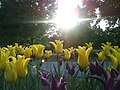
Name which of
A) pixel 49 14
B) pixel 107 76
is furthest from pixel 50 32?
pixel 107 76

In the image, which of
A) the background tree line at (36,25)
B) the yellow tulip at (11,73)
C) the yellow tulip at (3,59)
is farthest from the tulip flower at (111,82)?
the background tree line at (36,25)

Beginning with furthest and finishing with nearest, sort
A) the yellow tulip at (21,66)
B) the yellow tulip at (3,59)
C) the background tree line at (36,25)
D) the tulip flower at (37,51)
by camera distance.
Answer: the background tree line at (36,25) < the tulip flower at (37,51) < the yellow tulip at (3,59) < the yellow tulip at (21,66)

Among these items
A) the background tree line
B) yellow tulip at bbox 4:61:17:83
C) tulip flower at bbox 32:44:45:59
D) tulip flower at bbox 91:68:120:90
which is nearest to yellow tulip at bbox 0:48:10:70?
yellow tulip at bbox 4:61:17:83

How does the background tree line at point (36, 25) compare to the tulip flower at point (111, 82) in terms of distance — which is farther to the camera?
the background tree line at point (36, 25)

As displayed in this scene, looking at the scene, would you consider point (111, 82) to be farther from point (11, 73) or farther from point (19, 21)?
point (19, 21)

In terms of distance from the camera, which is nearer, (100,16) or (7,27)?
(100,16)

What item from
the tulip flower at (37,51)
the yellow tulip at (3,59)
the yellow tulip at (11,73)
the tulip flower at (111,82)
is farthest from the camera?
the tulip flower at (37,51)

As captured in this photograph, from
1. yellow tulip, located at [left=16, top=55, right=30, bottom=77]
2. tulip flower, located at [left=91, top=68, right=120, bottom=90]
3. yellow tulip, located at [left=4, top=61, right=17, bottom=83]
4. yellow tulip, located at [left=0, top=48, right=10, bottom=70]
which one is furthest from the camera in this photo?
yellow tulip, located at [left=0, top=48, right=10, bottom=70]

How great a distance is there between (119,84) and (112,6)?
70.3ft

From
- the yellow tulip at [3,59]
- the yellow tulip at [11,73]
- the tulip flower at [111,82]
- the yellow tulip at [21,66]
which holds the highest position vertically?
the yellow tulip at [3,59]

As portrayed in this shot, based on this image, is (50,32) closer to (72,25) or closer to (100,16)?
(72,25)

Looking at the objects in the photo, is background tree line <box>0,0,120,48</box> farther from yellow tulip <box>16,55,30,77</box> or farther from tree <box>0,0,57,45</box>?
yellow tulip <box>16,55,30,77</box>

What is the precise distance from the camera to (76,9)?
2852 centimetres

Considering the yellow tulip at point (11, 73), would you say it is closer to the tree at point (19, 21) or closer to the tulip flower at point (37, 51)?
the tulip flower at point (37, 51)
